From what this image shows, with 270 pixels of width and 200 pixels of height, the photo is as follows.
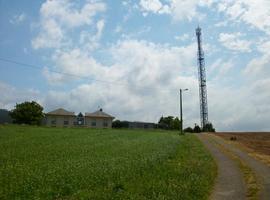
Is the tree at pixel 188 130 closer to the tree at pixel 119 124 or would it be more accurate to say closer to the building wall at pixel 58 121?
the tree at pixel 119 124

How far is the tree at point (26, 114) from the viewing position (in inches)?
4358

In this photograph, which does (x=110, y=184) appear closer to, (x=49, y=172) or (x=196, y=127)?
(x=49, y=172)

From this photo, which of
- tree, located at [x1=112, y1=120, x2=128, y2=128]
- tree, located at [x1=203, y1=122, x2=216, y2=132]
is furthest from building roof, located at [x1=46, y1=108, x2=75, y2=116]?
tree, located at [x1=203, y1=122, x2=216, y2=132]

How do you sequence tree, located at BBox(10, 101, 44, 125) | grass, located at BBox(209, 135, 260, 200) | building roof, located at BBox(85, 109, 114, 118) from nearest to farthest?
grass, located at BBox(209, 135, 260, 200) → tree, located at BBox(10, 101, 44, 125) → building roof, located at BBox(85, 109, 114, 118)

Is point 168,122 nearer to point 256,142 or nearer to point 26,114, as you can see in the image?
point 26,114

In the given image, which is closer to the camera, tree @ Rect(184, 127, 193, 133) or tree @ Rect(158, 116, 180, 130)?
tree @ Rect(184, 127, 193, 133)

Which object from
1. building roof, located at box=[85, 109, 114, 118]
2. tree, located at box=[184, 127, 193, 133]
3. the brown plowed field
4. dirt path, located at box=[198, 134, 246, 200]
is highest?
building roof, located at box=[85, 109, 114, 118]

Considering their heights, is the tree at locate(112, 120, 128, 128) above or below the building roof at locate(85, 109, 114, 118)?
below

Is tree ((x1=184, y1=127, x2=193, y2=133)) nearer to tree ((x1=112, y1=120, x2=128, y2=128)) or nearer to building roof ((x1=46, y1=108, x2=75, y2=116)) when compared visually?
tree ((x1=112, y1=120, x2=128, y2=128))

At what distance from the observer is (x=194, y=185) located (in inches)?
491

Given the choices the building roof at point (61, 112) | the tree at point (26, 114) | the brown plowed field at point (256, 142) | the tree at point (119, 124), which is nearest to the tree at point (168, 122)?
the tree at point (119, 124)

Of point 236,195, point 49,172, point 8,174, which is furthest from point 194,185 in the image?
point 8,174

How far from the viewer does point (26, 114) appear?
110 m

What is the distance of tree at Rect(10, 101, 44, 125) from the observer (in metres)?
111
